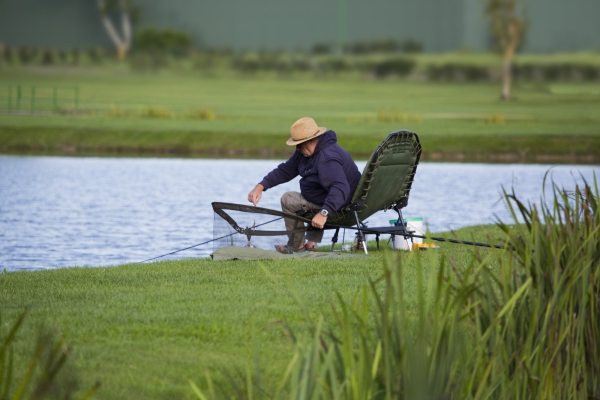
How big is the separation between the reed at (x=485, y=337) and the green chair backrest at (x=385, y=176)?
9.85 ft

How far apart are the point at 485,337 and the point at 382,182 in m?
4.38

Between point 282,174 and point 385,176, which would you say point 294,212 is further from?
point 385,176

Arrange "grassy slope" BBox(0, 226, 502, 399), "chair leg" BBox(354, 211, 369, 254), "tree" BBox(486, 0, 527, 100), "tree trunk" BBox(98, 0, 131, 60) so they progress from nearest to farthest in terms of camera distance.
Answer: "grassy slope" BBox(0, 226, 502, 399)
"chair leg" BBox(354, 211, 369, 254)
"tree" BBox(486, 0, 527, 100)
"tree trunk" BBox(98, 0, 131, 60)

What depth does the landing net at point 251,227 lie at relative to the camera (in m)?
7.95

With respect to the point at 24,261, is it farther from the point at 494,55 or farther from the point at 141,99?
the point at 494,55

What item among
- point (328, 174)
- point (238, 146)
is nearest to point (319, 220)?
point (328, 174)

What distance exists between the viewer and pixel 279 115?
4072 cm

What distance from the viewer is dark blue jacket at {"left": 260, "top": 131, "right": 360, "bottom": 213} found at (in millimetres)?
7945

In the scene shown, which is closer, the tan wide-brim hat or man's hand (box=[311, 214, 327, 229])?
man's hand (box=[311, 214, 327, 229])

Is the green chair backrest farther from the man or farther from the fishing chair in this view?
the man

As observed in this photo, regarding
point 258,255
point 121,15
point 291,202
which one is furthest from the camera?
point 121,15

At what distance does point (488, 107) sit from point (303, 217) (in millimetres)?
42833

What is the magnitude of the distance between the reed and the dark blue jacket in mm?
2906

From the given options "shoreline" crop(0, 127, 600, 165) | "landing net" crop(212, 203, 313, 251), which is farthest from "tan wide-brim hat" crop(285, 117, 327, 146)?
"shoreline" crop(0, 127, 600, 165)
